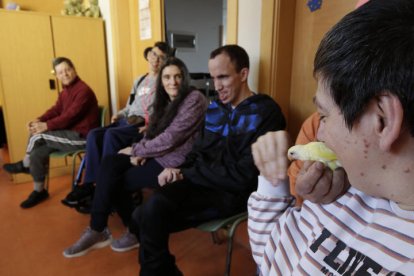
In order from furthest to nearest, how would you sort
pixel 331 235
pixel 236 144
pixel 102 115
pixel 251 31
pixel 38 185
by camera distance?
1. pixel 102 115
2. pixel 38 185
3. pixel 251 31
4. pixel 236 144
5. pixel 331 235

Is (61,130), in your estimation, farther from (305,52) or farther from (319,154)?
(319,154)

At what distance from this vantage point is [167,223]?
4.55 ft

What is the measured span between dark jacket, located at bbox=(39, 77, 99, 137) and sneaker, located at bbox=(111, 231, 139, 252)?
Result: 1.14 metres

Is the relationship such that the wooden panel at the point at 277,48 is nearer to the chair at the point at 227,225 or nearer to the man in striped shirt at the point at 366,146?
the chair at the point at 227,225

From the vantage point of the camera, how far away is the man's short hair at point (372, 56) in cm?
37

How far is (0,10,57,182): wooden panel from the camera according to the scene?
9.29ft

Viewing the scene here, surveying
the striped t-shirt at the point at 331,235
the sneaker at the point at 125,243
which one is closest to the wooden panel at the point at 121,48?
A: the sneaker at the point at 125,243

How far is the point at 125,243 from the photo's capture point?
6.31 ft

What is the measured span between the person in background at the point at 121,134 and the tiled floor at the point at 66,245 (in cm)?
22

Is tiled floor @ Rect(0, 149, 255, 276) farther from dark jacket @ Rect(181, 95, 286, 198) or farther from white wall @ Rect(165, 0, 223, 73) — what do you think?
white wall @ Rect(165, 0, 223, 73)

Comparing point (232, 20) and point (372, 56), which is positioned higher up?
point (232, 20)

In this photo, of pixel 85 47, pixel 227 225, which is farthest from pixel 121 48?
pixel 227 225

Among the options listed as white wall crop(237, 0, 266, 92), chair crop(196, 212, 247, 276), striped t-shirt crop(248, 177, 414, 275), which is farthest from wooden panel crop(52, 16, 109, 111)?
striped t-shirt crop(248, 177, 414, 275)

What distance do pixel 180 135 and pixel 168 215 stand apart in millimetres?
580
